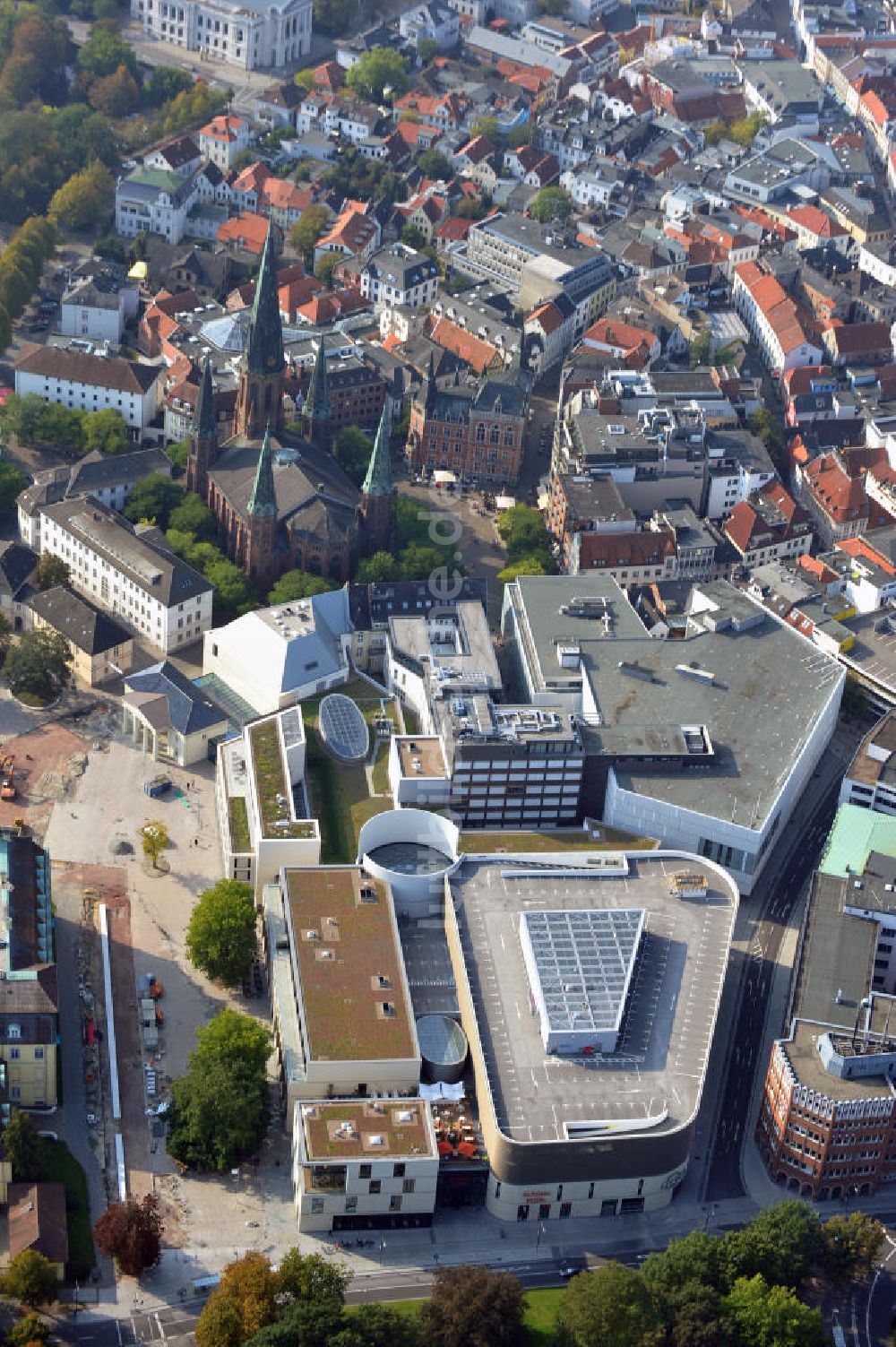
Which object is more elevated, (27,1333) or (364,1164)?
(364,1164)

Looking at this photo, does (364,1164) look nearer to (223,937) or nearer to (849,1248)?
(223,937)

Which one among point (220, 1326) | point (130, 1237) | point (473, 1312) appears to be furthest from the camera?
point (130, 1237)

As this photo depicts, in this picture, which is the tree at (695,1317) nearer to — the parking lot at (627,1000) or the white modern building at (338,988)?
the parking lot at (627,1000)

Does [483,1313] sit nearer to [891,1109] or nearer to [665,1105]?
[665,1105]

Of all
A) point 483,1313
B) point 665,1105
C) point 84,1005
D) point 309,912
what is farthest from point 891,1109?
point 84,1005

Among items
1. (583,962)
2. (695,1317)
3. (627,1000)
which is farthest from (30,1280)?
(627,1000)

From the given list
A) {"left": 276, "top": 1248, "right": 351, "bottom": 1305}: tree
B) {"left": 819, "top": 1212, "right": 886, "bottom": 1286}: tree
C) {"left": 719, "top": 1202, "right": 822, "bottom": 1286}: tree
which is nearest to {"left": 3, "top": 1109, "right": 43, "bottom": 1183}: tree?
{"left": 819, "top": 1212, "right": 886, "bottom": 1286}: tree
